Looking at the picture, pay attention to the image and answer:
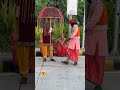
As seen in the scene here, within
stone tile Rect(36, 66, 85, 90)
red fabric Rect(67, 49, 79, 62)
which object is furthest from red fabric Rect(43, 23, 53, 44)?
stone tile Rect(36, 66, 85, 90)

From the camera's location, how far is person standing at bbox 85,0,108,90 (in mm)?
3391

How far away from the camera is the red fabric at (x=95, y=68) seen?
11.3ft

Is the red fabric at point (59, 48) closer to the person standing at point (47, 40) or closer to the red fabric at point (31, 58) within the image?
the person standing at point (47, 40)

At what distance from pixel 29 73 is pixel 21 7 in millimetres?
591

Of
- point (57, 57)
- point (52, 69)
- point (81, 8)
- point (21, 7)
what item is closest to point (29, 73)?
point (21, 7)

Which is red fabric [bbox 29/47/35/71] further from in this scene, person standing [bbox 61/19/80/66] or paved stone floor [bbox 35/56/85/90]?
person standing [bbox 61/19/80/66]

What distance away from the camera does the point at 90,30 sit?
346 centimetres

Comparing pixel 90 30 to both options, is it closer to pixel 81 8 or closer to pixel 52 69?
pixel 52 69

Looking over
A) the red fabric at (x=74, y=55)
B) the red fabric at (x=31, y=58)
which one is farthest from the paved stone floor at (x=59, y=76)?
the red fabric at (x=31, y=58)

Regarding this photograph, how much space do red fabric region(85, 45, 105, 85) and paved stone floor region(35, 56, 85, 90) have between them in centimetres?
203

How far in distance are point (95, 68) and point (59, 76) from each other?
3.65 metres

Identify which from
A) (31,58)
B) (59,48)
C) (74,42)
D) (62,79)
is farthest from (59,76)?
(31,58)

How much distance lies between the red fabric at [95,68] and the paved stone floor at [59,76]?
2.03 meters

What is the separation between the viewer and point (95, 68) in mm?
3502
